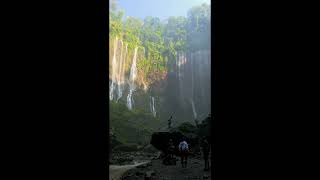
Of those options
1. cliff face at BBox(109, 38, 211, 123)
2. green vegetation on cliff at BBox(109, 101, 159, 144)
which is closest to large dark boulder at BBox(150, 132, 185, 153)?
green vegetation on cliff at BBox(109, 101, 159, 144)

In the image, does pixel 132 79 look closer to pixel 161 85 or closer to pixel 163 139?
pixel 161 85

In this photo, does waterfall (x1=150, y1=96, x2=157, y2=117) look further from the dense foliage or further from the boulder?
the boulder

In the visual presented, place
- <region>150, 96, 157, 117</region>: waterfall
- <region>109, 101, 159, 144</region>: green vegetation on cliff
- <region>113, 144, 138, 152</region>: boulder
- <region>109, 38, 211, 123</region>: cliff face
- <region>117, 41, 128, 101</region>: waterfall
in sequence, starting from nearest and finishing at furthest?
<region>113, 144, 138, 152</region>: boulder, <region>109, 101, 159, 144</region>: green vegetation on cliff, <region>117, 41, 128, 101</region>: waterfall, <region>109, 38, 211, 123</region>: cliff face, <region>150, 96, 157, 117</region>: waterfall

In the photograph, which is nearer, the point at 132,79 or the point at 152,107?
the point at 132,79

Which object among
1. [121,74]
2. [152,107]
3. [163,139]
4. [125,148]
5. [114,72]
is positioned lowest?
[125,148]

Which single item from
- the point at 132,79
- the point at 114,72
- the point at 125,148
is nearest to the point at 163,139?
the point at 125,148

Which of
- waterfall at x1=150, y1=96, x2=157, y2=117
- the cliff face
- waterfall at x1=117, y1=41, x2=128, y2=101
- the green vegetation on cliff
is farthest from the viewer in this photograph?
waterfall at x1=150, y1=96, x2=157, y2=117

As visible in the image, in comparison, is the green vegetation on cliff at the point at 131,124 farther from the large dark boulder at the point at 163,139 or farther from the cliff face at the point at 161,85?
the large dark boulder at the point at 163,139

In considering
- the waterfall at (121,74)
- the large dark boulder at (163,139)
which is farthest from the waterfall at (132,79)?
the large dark boulder at (163,139)

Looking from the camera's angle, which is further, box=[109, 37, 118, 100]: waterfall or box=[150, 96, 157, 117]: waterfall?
box=[150, 96, 157, 117]: waterfall
